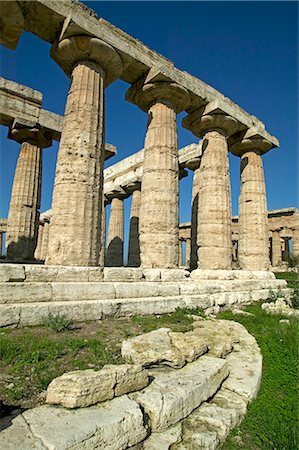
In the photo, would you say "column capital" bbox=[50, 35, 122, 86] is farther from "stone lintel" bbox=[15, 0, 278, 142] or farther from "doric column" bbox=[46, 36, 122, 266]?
"stone lintel" bbox=[15, 0, 278, 142]

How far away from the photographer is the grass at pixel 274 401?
3260mm

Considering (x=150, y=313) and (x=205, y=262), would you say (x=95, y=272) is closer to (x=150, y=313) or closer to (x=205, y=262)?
(x=150, y=313)

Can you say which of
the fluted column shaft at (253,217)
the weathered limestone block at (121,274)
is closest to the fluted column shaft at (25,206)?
the weathered limestone block at (121,274)

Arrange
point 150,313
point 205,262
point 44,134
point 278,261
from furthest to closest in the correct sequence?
point 278,261 → point 44,134 → point 205,262 → point 150,313

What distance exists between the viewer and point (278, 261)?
32.8 metres

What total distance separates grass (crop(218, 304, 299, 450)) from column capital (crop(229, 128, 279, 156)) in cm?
1026

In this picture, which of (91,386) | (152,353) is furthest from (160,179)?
(91,386)

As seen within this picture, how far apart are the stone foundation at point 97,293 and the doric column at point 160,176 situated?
0.87 m

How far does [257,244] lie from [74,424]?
1321 centimetres

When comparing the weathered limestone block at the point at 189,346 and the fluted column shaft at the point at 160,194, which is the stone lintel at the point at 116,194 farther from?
the weathered limestone block at the point at 189,346

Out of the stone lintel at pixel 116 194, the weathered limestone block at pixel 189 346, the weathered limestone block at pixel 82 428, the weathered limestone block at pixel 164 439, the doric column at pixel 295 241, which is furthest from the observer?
the doric column at pixel 295 241

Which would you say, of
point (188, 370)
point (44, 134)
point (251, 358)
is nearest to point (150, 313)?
point (251, 358)

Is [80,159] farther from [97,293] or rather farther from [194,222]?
[194,222]

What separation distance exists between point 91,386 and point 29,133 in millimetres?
14470
